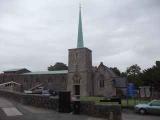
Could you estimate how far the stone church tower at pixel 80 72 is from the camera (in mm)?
75750

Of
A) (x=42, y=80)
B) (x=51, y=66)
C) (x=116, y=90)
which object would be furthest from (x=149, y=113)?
(x=51, y=66)

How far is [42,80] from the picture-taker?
309ft

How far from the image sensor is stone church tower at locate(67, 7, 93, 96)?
249 ft

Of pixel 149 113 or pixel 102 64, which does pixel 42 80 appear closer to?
pixel 102 64

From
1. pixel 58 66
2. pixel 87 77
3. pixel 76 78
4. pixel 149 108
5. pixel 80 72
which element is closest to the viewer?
pixel 149 108

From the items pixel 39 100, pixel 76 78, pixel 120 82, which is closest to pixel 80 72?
pixel 76 78

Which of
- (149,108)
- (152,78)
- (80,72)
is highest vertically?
(80,72)

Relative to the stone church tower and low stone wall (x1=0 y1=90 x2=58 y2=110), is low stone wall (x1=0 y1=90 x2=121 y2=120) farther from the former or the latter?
the stone church tower

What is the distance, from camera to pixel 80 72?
253 ft

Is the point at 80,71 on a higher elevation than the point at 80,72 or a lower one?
higher

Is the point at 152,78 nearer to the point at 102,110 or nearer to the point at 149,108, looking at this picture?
the point at 149,108

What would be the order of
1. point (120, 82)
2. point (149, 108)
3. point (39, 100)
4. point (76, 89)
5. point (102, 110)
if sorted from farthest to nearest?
point (76, 89), point (120, 82), point (149, 108), point (39, 100), point (102, 110)

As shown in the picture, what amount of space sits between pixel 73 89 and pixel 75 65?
6.53m

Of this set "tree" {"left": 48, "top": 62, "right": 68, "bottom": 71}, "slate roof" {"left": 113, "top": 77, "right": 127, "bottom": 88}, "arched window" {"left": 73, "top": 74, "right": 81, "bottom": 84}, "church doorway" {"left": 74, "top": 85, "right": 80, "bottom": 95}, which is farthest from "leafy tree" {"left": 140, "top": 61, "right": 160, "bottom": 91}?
"tree" {"left": 48, "top": 62, "right": 68, "bottom": 71}
